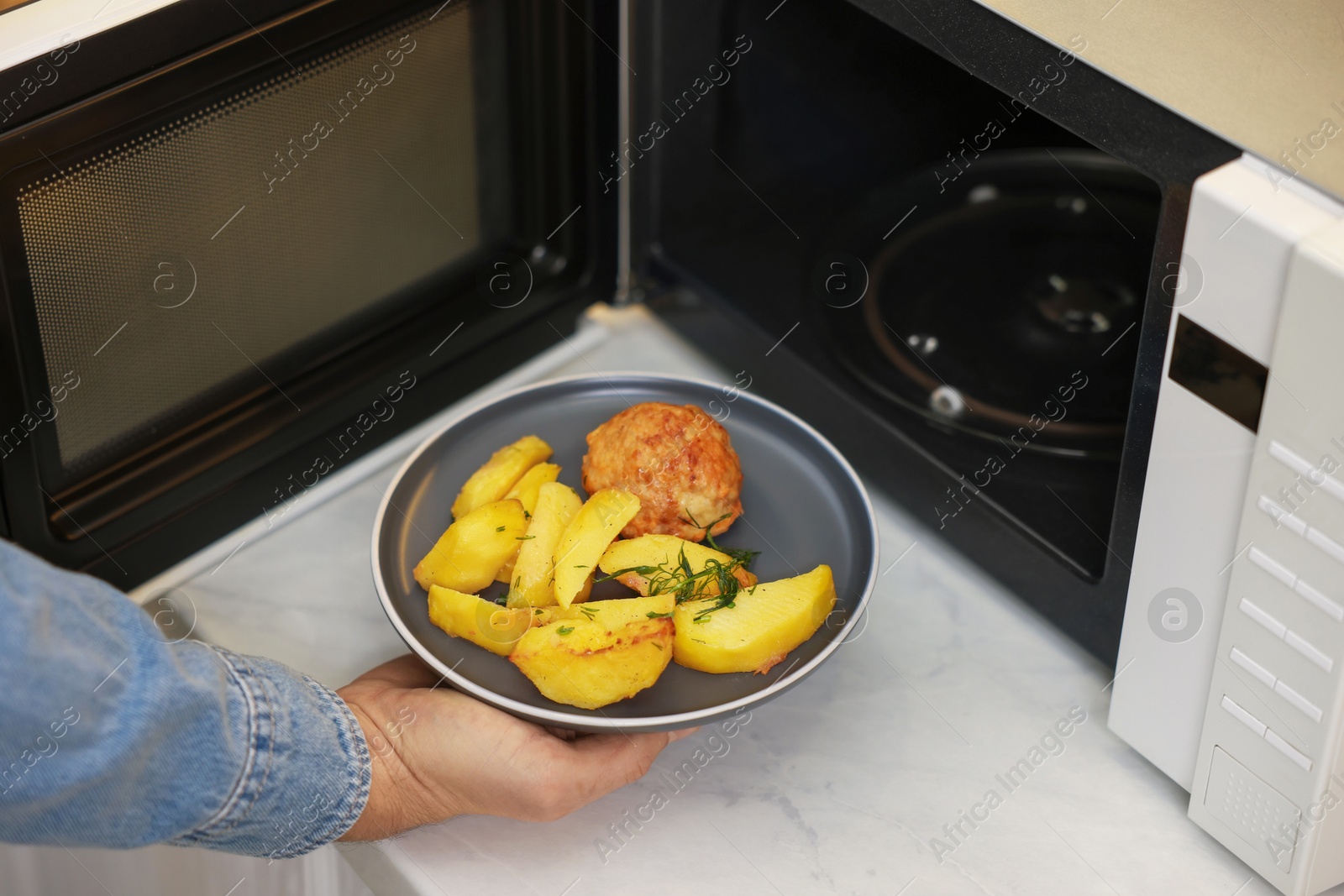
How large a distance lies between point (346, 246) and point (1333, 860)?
0.68m

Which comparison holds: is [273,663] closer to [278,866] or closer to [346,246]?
[278,866]

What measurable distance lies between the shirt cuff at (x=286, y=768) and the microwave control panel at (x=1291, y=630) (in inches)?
18.0

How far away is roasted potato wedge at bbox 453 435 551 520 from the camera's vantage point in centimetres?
79

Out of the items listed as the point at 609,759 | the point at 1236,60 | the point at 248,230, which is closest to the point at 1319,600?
the point at 1236,60

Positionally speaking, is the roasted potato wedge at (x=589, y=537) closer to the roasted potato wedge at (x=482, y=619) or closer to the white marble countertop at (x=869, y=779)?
the roasted potato wedge at (x=482, y=619)

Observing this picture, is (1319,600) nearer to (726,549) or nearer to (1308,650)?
(1308,650)

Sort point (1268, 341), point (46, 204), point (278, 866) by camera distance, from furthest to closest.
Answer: point (278, 866) → point (46, 204) → point (1268, 341)

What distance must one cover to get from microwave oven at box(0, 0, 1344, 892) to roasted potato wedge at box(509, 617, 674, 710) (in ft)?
0.84

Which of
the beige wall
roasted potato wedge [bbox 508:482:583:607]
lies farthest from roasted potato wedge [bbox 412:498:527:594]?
the beige wall

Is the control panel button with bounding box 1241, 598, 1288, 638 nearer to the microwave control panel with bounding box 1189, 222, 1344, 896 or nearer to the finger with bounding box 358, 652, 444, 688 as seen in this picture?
the microwave control panel with bounding box 1189, 222, 1344, 896

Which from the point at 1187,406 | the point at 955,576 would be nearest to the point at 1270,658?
the point at 1187,406

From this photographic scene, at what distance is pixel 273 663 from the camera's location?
68 centimetres

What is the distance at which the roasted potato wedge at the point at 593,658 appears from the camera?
67 cm

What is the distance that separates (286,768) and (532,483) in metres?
0.23
